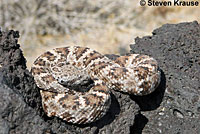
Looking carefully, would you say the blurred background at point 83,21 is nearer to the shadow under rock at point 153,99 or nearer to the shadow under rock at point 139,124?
the shadow under rock at point 153,99

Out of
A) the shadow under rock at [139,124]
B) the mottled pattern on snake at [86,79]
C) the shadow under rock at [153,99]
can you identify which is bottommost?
the shadow under rock at [139,124]

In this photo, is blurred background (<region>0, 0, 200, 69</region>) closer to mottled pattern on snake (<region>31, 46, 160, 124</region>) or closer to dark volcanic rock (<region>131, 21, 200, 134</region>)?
mottled pattern on snake (<region>31, 46, 160, 124</region>)

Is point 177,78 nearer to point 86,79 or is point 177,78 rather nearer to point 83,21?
point 86,79

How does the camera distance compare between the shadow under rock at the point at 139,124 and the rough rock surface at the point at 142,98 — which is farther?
the shadow under rock at the point at 139,124

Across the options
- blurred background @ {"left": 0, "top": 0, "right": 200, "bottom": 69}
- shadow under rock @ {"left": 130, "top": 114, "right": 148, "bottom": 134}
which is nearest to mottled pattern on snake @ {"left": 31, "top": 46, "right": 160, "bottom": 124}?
shadow under rock @ {"left": 130, "top": 114, "right": 148, "bottom": 134}

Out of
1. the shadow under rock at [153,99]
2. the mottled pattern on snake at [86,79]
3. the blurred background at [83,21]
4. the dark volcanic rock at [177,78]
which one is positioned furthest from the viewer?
the blurred background at [83,21]

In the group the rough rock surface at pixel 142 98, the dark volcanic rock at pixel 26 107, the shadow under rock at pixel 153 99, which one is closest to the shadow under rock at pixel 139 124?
the rough rock surface at pixel 142 98

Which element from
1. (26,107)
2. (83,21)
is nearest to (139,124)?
(26,107)
